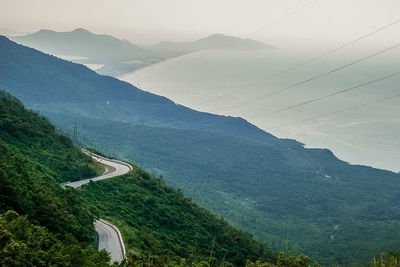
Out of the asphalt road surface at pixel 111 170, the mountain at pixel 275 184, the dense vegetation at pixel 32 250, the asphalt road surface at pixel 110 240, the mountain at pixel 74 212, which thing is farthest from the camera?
the mountain at pixel 275 184

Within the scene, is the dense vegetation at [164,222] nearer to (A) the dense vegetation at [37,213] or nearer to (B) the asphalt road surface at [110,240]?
(B) the asphalt road surface at [110,240]

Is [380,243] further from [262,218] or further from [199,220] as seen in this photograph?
[199,220]

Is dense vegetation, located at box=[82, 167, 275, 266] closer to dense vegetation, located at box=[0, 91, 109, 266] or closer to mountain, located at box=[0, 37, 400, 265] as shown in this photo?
dense vegetation, located at box=[0, 91, 109, 266]

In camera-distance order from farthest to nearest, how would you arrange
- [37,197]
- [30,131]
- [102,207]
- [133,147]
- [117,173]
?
1. [133,147]
2. [117,173]
3. [30,131]
4. [102,207]
5. [37,197]

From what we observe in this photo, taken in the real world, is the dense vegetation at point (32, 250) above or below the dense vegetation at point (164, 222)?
above

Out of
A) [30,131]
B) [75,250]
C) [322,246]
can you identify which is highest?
[30,131]

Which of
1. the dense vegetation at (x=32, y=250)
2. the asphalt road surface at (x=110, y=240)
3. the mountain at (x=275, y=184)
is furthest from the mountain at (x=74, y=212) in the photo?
the mountain at (x=275, y=184)

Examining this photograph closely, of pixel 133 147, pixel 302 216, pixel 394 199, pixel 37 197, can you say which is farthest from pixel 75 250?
pixel 133 147

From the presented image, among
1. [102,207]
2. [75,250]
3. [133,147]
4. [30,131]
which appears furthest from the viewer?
[133,147]
